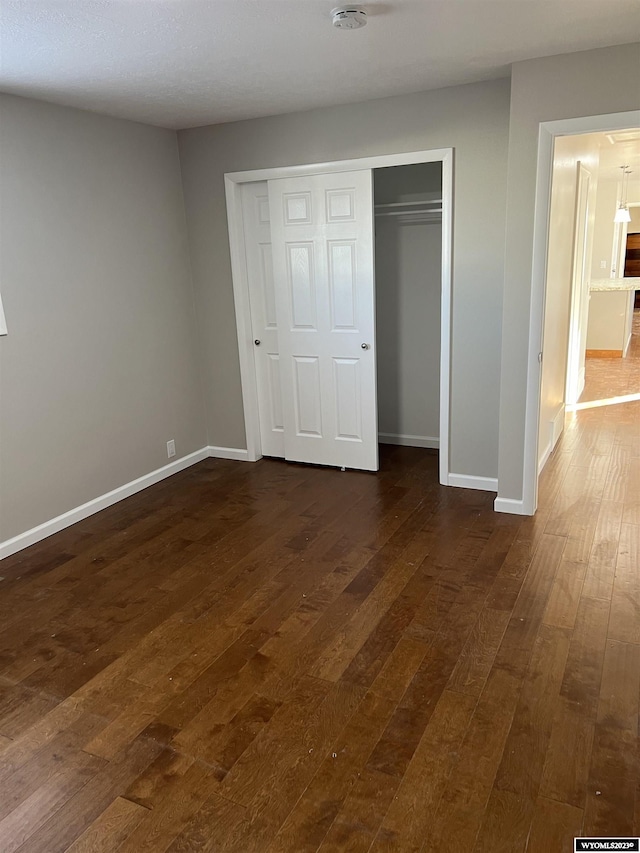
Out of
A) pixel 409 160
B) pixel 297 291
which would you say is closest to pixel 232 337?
pixel 297 291

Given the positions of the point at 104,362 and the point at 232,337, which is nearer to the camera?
the point at 104,362

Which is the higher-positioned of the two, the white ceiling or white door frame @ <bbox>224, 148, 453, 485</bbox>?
the white ceiling

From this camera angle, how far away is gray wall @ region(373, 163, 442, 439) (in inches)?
185

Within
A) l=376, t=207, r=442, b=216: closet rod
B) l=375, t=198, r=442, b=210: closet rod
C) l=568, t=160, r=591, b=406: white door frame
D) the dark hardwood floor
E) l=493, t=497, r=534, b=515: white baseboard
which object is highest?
l=375, t=198, r=442, b=210: closet rod

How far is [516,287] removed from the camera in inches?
135

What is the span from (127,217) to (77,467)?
1.69 meters

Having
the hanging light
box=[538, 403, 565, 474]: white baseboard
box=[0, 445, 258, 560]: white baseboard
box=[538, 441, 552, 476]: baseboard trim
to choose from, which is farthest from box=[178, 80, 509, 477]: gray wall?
the hanging light

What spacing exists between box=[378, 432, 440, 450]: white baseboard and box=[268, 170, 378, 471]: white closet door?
671 millimetres

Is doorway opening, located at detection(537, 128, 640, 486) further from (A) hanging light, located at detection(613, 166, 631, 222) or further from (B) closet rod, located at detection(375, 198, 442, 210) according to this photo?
(B) closet rod, located at detection(375, 198, 442, 210)

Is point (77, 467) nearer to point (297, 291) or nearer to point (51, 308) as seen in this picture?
point (51, 308)

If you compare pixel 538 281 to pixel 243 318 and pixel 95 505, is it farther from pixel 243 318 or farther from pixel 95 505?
pixel 95 505

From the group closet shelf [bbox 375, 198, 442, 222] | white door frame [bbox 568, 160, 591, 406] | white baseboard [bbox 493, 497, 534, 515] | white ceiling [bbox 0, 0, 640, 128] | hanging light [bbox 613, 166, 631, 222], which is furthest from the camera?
hanging light [bbox 613, 166, 631, 222]

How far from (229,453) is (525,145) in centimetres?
305

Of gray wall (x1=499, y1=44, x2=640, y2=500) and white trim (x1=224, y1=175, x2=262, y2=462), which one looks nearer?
gray wall (x1=499, y1=44, x2=640, y2=500)
